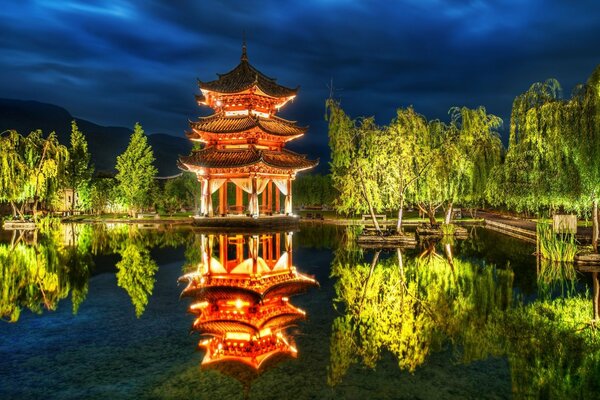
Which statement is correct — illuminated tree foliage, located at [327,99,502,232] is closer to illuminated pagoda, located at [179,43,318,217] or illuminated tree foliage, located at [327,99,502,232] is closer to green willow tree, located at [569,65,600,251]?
green willow tree, located at [569,65,600,251]

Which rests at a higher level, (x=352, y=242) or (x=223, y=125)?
(x=223, y=125)

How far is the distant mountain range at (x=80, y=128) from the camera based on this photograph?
156 meters

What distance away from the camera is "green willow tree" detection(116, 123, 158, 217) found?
4666cm

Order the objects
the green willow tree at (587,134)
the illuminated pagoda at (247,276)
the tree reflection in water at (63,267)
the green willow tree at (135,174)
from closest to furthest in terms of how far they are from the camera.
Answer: the tree reflection in water at (63,267) < the illuminated pagoda at (247,276) < the green willow tree at (587,134) < the green willow tree at (135,174)

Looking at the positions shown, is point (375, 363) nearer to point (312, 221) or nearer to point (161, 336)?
point (161, 336)

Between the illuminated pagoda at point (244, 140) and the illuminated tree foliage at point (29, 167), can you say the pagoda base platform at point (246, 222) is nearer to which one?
the illuminated pagoda at point (244, 140)

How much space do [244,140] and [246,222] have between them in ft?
23.8

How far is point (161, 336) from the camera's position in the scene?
8875 mm

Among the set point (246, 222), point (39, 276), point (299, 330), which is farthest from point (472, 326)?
point (246, 222)

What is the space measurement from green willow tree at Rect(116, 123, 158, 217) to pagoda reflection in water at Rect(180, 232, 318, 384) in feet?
96.2

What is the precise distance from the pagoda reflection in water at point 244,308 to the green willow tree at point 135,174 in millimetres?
29307

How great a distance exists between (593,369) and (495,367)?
1.37 m

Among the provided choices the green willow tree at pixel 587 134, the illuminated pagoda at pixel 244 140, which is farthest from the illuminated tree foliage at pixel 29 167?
the green willow tree at pixel 587 134

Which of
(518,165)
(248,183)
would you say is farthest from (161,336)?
(248,183)
